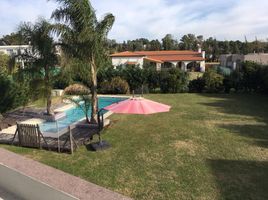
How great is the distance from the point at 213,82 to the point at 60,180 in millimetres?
16868

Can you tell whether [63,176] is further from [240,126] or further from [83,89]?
[240,126]

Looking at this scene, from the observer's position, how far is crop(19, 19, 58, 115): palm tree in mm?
13086

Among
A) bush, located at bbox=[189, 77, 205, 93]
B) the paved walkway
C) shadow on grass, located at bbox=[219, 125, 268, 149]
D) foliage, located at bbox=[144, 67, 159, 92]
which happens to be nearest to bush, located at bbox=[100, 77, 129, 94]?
foliage, located at bbox=[144, 67, 159, 92]

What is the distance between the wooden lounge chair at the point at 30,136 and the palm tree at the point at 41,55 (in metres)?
4.11

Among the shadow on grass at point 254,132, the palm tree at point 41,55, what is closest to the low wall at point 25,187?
the palm tree at point 41,55

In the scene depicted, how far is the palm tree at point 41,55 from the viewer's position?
42.9 ft

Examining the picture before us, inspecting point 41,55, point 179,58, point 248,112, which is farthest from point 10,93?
point 179,58

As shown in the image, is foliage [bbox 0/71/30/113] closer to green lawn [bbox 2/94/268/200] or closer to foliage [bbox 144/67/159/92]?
green lawn [bbox 2/94/268/200]

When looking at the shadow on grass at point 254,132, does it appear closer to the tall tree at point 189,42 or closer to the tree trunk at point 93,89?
the tree trunk at point 93,89

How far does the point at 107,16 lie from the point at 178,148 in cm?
662

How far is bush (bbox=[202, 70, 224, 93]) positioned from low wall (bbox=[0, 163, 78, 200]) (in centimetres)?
1692

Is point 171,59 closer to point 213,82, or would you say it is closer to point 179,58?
point 179,58

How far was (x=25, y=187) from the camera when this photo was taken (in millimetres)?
→ 6680

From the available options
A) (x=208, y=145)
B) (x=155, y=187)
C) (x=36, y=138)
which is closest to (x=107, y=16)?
(x=36, y=138)
